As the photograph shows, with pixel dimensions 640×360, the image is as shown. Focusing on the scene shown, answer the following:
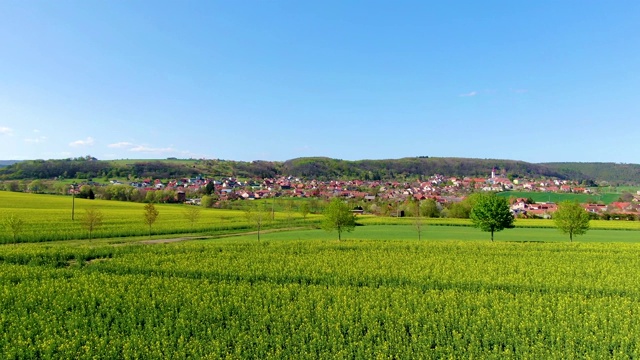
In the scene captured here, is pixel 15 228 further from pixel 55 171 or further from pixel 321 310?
pixel 55 171

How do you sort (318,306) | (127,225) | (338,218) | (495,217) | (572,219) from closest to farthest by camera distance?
(318,306), (338,218), (572,219), (495,217), (127,225)

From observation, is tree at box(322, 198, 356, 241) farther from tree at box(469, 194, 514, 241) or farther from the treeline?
the treeline

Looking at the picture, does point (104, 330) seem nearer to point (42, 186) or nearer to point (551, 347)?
point (551, 347)

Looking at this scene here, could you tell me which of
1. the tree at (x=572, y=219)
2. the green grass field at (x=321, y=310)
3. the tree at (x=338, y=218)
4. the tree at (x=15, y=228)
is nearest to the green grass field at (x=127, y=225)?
the tree at (x=15, y=228)

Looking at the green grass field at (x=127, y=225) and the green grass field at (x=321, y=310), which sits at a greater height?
the green grass field at (x=321, y=310)

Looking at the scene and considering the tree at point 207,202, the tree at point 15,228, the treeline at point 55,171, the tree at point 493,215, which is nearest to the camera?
the tree at point 15,228

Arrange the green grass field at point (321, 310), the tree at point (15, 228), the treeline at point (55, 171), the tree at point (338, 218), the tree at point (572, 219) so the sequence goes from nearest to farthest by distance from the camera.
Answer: the green grass field at point (321, 310), the tree at point (15, 228), the tree at point (338, 218), the tree at point (572, 219), the treeline at point (55, 171)

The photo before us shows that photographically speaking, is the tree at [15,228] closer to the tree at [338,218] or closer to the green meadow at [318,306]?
the green meadow at [318,306]

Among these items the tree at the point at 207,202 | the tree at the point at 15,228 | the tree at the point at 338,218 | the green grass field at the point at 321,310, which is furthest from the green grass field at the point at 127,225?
the green grass field at the point at 321,310

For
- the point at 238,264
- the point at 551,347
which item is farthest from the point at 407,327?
the point at 238,264

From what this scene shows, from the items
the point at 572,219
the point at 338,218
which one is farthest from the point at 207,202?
the point at 572,219

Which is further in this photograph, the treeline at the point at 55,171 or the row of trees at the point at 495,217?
the treeline at the point at 55,171

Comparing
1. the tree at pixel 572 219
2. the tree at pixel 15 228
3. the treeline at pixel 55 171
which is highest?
the treeline at pixel 55 171

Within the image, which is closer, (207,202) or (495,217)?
(495,217)
